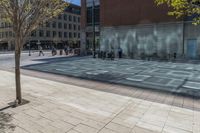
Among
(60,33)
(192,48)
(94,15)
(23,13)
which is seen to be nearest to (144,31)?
(192,48)

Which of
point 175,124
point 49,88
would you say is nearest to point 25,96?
point 49,88

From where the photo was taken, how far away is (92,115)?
17.5 ft

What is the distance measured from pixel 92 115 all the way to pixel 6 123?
8.05 ft

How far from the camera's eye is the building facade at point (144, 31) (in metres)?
23.7

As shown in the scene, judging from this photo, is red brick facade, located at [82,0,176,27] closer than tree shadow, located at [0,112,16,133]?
No

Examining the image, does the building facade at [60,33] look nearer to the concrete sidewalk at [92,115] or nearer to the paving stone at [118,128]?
the concrete sidewalk at [92,115]

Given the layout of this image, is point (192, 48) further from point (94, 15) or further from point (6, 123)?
point (6, 123)

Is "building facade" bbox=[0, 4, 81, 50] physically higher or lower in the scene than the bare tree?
higher

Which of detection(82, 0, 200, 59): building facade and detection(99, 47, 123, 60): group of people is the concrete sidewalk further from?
detection(82, 0, 200, 59): building facade

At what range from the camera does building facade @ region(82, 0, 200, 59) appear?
77.7 feet

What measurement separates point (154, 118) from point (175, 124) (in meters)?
0.62

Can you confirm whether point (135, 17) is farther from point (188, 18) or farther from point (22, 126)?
point (22, 126)

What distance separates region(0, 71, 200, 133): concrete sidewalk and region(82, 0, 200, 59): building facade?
2023 cm

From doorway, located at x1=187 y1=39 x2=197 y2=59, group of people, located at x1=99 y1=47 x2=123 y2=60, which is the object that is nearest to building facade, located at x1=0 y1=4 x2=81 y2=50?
group of people, located at x1=99 y1=47 x2=123 y2=60
